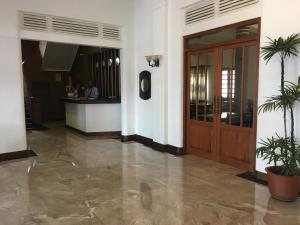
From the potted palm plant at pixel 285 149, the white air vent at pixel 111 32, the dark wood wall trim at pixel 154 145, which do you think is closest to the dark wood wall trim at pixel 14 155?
the dark wood wall trim at pixel 154 145

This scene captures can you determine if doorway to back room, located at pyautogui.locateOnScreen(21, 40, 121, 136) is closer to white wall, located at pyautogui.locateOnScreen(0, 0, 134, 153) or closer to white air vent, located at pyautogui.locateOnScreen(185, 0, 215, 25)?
white wall, located at pyautogui.locateOnScreen(0, 0, 134, 153)

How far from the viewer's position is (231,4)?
4.48 meters

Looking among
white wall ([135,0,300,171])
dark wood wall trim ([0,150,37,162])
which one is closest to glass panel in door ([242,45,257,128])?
white wall ([135,0,300,171])

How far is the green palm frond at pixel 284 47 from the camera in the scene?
340 centimetres

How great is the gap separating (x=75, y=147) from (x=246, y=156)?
3889 mm

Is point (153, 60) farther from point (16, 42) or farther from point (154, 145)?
point (16, 42)

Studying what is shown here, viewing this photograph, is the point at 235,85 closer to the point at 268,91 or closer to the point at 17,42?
the point at 268,91

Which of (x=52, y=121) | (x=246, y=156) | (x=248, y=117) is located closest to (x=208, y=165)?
(x=246, y=156)

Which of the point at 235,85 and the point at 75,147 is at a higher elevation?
the point at 235,85

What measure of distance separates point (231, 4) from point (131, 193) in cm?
336

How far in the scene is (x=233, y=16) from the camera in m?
4.44

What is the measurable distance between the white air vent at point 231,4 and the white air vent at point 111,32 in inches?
112

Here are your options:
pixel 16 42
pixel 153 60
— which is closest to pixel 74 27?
pixel 16 42

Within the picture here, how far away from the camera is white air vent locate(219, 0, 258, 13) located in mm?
4225
